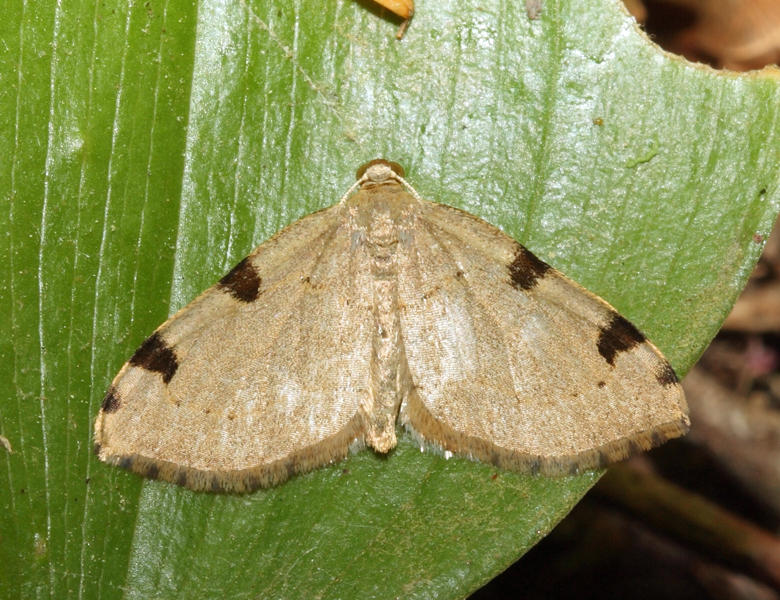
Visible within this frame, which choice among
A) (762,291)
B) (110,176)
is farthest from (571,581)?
(110,176)

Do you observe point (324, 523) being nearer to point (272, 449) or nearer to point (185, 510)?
point (272, 449)

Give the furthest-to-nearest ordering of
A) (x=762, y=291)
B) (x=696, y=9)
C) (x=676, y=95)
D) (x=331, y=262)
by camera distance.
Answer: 1. (x=762, y=291)
2. (x=696, y=9)
3. (x=331, y=262)
4. (x=676, y=95)

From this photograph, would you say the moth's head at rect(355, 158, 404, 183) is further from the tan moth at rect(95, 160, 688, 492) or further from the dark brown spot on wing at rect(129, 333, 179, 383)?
the dark brown spot on wing at rect(129, 333, 179, 383)

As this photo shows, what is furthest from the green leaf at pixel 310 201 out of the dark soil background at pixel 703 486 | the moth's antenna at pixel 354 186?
the dark soil background at pixel 703 486

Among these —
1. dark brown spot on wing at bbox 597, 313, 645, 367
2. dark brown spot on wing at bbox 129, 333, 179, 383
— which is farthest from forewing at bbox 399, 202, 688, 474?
dark brown spot on wing at bbox 129, 333, 179, 383

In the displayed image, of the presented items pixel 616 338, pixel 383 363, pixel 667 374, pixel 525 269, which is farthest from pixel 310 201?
pixel 667 374

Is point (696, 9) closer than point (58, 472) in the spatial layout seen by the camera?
No
